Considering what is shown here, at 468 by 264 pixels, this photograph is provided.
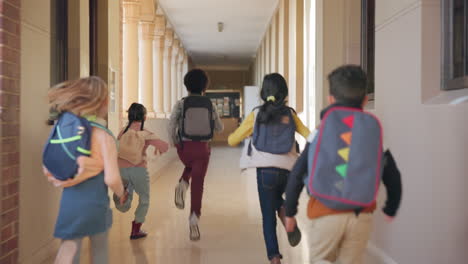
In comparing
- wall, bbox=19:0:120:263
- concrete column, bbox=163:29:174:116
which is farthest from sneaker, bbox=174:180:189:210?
concrete column, bbox=163:29:174:116

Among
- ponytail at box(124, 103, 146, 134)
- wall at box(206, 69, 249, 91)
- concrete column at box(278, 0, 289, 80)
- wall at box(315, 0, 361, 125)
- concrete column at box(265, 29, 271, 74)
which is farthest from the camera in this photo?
wall at box(206, 69, 249, 91)

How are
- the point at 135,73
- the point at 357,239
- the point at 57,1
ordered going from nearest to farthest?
the point at 357,239
the point at 57,1
the point at 135,73

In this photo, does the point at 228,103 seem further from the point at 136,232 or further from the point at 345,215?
the point at 345,215

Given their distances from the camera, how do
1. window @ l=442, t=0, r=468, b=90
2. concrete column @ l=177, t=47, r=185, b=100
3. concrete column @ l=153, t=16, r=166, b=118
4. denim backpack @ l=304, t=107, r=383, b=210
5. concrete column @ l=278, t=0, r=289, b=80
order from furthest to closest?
1. concrete column @ l=177, t=47, r=185, b=100
2. concrete column @ l=153, t=16, r=166, b=118
3. concrete column @ l=278, t=0, r=289, b=80
4. window @ l=442, t=0, r=468, b=90
5. denim backpack @ l=304, t=107, r=383, b=210

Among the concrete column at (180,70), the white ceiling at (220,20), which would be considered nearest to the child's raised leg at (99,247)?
the white ceiling at (220,20)

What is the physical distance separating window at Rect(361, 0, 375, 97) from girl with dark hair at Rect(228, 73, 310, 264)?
1.22 meters

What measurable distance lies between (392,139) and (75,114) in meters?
1.93

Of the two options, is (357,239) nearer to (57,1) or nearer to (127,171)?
→ (127,171)

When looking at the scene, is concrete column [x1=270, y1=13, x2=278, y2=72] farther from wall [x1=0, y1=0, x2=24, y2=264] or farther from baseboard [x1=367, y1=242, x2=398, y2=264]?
wall [x1=0, y1=0, x2=24, y2=264]

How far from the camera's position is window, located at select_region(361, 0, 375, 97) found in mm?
4059

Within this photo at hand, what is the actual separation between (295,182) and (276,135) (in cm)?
108

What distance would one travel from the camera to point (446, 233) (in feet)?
7.89

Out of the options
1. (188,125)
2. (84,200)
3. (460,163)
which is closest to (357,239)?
(460,163)

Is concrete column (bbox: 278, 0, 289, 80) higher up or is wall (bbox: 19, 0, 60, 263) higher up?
concrete column (bbox: 278, 0, 289, 80)
